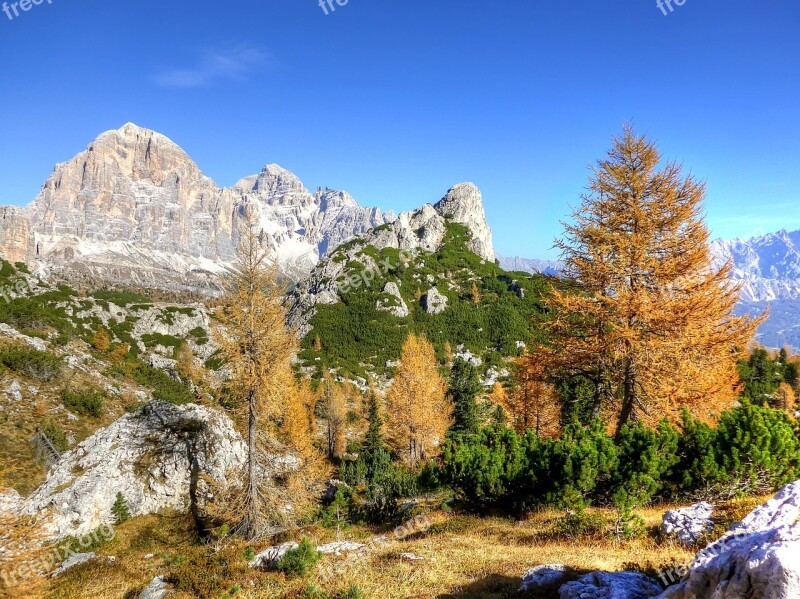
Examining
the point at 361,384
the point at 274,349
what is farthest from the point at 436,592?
the point at 361,384

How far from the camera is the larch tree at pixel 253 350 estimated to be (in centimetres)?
1470

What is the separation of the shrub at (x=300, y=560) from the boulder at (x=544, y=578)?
4.70 meters

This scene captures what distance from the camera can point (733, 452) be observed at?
10086 millimetres

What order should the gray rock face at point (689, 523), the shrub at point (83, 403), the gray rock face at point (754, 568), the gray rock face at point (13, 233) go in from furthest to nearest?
the gray rock face at point (13, 233)
the shrub at point (83, 403)
the gray rock face at point (689, 523)
the gray rock face at point (754, 568)

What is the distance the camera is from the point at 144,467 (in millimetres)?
21109

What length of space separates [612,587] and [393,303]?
287 feet

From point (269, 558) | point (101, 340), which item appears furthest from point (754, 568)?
point (101, 340)

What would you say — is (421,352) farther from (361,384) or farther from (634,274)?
(361,384)

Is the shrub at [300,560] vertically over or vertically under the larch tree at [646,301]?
under

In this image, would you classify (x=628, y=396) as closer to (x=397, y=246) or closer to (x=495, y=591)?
(x=495, y=591)

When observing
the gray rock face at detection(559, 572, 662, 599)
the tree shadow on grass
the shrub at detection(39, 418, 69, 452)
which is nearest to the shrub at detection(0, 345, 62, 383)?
the shrub at detection(39, 418, 69, 452)

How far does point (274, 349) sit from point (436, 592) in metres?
10.0
